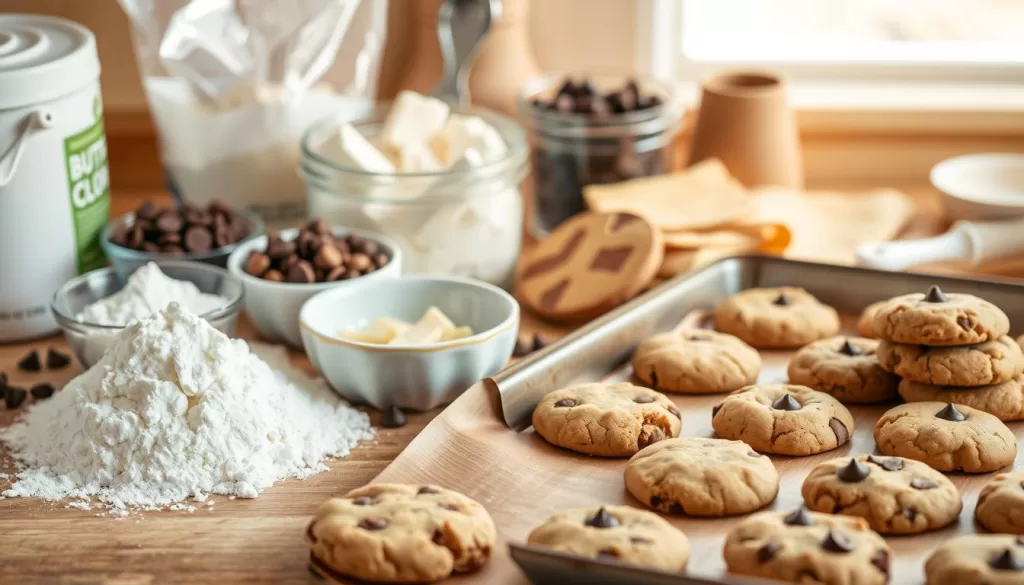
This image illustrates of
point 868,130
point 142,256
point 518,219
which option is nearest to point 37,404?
point 142,256

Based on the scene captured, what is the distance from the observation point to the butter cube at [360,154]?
1.51 m

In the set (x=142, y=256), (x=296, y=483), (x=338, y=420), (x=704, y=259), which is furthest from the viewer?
(x=704, y=259)

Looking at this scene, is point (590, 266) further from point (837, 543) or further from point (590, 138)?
point (837, 543)

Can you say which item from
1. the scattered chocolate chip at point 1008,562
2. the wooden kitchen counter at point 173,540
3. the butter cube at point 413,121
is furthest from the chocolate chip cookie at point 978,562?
the butter cube at point 413,121

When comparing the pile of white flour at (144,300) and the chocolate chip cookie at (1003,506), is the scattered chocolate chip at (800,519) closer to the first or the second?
the chocolate chip cookie at (1003,506)

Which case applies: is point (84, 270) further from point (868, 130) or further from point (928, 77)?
point (928, 77)

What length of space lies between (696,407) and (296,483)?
0.42 meters

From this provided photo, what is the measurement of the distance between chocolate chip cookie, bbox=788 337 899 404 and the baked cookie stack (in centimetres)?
3

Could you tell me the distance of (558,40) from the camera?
1.97 m

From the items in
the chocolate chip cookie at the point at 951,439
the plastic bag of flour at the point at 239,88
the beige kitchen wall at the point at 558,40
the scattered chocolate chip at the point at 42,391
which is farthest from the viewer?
the beige kitchen wall at the point at 558,40

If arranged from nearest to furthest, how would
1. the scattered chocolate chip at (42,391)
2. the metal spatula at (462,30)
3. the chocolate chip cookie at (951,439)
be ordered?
the chocolate chip cookie at (951,439)
the scattered chocolate chip at (42,391)
the metal spatula at (462,30)

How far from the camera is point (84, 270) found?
1.51 metres

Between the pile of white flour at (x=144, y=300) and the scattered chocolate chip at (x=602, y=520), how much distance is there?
22.5 inches

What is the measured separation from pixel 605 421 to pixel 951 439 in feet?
1.02
